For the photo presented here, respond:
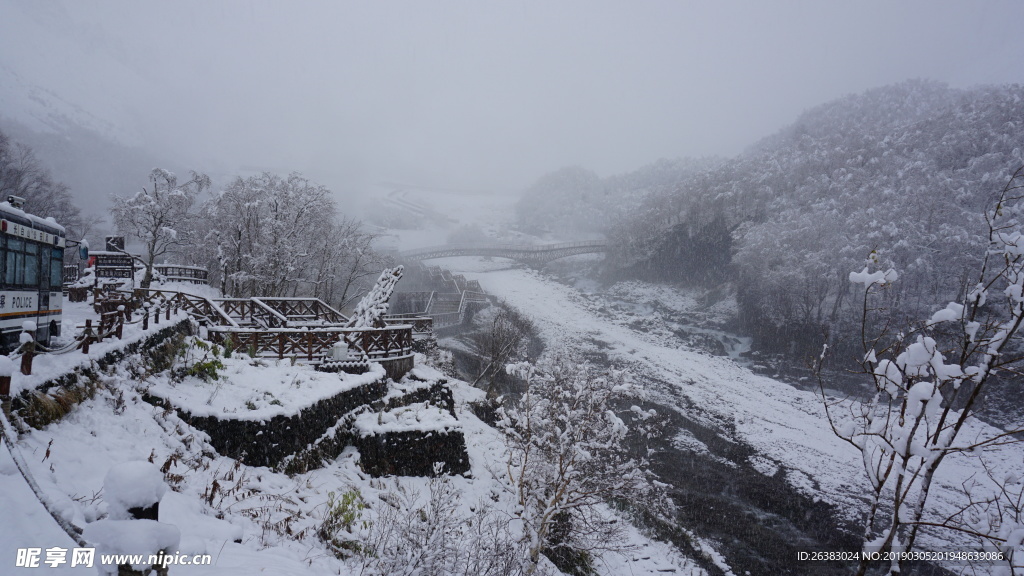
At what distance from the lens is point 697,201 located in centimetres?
4222

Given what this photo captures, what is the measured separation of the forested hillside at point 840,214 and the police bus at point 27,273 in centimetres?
2019

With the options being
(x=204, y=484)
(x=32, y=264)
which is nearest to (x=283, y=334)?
(x=32, y=264)

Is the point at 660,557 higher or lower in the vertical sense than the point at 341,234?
lower

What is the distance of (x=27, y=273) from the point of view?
6887mm

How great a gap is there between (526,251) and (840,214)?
3048 centimetres

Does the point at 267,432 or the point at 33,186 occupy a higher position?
the point at 33,186

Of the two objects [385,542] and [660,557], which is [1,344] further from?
[660,557]

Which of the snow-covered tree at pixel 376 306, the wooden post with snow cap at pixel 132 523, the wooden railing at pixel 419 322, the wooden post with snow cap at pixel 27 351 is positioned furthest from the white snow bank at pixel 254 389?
the wooden railing at pixel 419 322

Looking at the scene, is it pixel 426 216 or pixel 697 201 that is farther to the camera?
pixel 426 216

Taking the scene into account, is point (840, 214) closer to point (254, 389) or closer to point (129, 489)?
point (254, 389)

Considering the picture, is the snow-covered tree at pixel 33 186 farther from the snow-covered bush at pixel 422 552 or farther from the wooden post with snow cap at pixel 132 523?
the wooden post with snow cap at pixel 132 523

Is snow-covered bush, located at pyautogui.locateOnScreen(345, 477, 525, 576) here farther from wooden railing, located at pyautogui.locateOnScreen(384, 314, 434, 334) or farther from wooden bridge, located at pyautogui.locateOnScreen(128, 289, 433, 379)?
wooden railing, located at pyautogui.locateOnScreen(384, 314, 434, 334)

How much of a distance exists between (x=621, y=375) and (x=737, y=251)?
94.6 ft

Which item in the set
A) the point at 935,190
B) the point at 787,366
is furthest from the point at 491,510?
the point at 935,190
